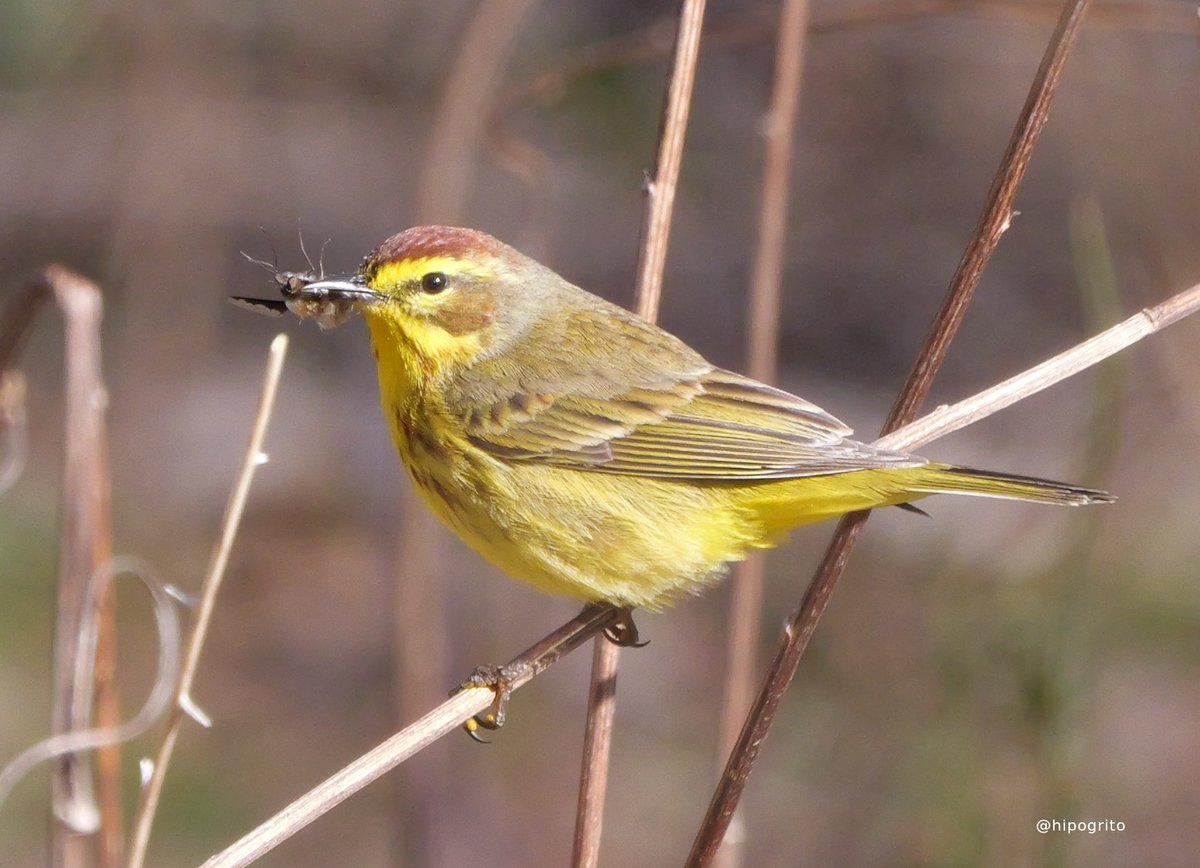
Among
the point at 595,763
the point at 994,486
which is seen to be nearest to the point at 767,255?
the point at 994,486

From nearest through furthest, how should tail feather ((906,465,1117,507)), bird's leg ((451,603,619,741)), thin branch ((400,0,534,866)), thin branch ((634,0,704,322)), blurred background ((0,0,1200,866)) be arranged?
tail feather ((906,465,1117,507)) < thin branch ((634,0,704,322)) < bird's leg ((451,603,619,741)) < thin branch ((400,0,534,866)) < blurred background ((0,0,1200,866))

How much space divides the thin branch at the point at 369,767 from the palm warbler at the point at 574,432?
27cm

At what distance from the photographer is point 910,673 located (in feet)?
21.3

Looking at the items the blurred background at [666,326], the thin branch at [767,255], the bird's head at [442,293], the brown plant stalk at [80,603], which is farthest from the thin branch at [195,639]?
the blurred background at [666,326]

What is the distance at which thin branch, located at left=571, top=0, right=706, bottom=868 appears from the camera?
3039mm

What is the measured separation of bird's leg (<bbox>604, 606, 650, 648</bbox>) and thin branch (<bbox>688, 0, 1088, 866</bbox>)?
0.75m

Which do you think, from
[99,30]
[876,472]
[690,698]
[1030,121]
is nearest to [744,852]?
[690,698]

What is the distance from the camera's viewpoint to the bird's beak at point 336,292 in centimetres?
352

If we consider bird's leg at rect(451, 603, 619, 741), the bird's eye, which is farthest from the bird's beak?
bird's leg at rect(451, 603, 619, 741)

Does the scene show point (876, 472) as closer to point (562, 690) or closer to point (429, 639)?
point (429, 639)

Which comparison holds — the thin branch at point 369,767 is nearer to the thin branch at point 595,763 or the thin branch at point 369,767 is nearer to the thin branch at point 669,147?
the thin branch at point 595,763

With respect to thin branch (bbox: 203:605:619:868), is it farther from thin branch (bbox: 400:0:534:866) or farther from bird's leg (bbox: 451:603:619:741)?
thin branch (bbox: 400:0:534:866)

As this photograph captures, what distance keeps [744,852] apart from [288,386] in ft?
14.9

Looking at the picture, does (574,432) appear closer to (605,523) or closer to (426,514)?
(605,523)
